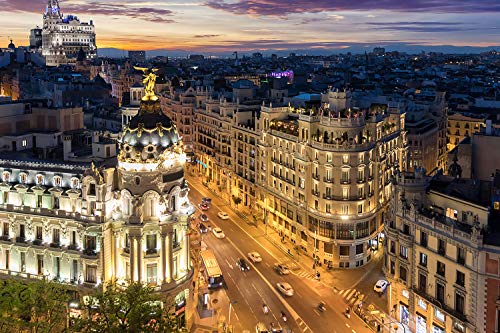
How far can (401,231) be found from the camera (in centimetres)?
7700

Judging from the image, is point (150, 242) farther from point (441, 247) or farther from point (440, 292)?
point (440, 292)

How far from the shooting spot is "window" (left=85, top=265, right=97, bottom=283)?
77.0m

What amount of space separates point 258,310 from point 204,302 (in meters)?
8.50

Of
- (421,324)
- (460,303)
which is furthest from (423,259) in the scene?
(421,324)

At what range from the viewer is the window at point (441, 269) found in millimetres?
68812

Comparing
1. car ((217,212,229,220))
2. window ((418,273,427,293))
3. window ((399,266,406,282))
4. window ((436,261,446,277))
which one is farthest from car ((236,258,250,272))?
window ((436,261,446,277))

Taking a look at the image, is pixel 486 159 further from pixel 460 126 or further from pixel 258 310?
pixel 460 126

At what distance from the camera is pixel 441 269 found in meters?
69.4

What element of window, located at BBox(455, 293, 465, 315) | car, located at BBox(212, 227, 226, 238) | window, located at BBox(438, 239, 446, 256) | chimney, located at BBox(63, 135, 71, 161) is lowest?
car, located at BBox(212, 227, 226, 238)

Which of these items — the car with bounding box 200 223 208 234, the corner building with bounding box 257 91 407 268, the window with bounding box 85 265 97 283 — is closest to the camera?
the window with bounding box 85 265 97 283

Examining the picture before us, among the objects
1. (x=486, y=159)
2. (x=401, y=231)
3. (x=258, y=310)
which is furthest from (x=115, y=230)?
(x=486, y=159)

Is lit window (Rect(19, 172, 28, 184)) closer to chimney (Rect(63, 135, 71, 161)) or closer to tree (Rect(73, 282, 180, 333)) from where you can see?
chimney (Rect(63, 135, 71, 161))

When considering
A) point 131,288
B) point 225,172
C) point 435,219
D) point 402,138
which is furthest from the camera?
point 225,172

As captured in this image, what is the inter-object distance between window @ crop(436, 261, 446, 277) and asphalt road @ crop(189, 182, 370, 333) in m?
16.4
